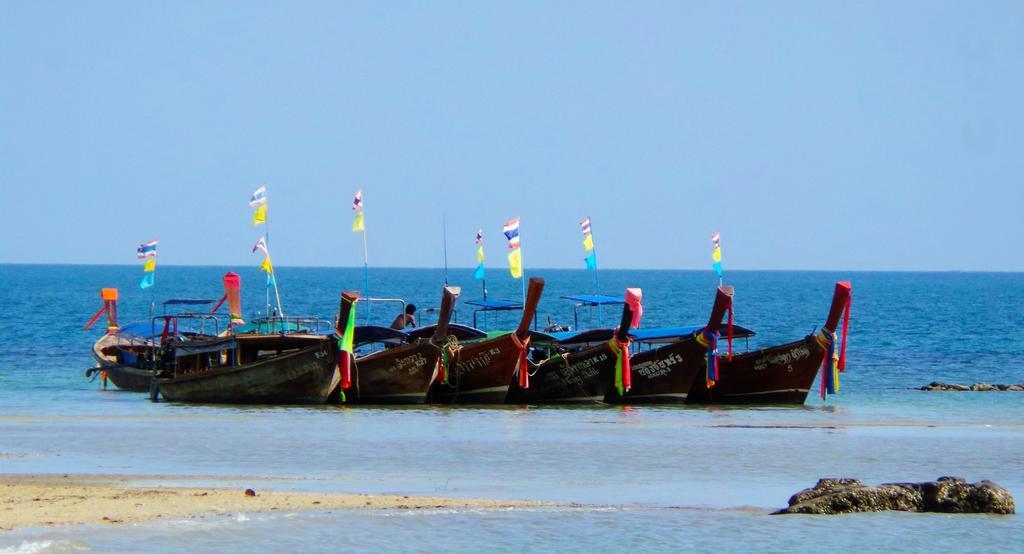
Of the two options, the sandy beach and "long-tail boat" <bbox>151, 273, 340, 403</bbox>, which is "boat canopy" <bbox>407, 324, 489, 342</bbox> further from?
the sandy beach

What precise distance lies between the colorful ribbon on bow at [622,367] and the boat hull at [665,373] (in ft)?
2.36

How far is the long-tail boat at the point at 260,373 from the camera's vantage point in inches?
1265

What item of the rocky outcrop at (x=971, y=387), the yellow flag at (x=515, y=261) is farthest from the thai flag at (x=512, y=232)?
the rocky outcrop at (x=971, y=387)

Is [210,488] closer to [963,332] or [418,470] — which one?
[418,470]

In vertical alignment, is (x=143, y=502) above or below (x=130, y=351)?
below

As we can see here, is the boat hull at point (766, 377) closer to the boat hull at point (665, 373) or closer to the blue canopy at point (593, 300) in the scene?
the boat hull at point (665, 373)

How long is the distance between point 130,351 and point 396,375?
1129 centimetres

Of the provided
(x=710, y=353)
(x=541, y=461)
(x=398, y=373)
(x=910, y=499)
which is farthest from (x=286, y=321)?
(x=910, y=499)

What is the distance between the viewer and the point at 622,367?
32281mm

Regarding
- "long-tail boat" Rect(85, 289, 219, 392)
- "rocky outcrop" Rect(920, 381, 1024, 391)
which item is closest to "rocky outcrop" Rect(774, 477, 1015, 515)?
"long-tail boat" Rect(85, 289, 219, 392)

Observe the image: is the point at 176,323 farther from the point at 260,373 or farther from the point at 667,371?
the point at 667,371

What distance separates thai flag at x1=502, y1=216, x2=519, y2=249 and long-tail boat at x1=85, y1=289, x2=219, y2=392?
7789 mm

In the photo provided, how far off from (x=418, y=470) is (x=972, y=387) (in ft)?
77.3

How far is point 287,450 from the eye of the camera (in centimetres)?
2309
